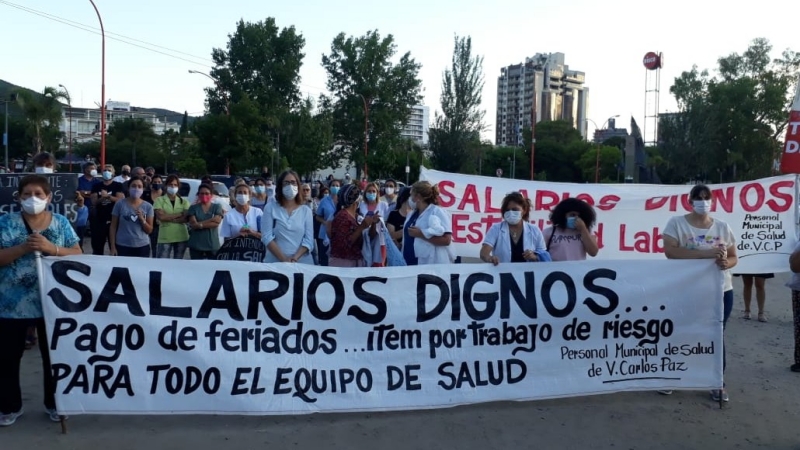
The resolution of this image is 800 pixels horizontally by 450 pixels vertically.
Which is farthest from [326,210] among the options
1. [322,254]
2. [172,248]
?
[172,248]

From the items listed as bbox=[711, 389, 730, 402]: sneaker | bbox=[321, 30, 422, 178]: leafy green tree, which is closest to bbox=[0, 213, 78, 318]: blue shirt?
bbox=[711, 389, 730, 402]: sneaker

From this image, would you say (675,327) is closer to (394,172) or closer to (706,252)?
(706,252)

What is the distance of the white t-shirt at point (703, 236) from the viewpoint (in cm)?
587

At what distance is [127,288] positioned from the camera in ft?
16.3

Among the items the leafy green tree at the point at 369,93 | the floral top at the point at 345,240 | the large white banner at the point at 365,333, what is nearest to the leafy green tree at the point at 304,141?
the leafy green tree at the point at 369,93

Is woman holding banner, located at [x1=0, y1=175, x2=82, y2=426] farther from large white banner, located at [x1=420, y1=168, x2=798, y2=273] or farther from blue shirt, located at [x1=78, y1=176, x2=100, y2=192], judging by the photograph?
blue shirt, located at [x1=78, y1=176, x2=100, y2=192]

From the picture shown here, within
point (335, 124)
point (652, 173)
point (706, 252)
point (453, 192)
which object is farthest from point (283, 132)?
point (706, 252)

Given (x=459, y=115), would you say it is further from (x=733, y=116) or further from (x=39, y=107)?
(x=39, y=107)

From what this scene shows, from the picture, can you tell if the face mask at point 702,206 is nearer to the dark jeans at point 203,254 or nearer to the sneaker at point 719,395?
the sneaker at point 719,395

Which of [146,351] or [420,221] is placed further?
[420,221]

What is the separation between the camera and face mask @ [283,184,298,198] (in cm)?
654

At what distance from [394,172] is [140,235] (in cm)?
6360

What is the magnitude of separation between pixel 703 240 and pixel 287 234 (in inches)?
139

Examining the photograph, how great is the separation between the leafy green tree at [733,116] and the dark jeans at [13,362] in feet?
232
